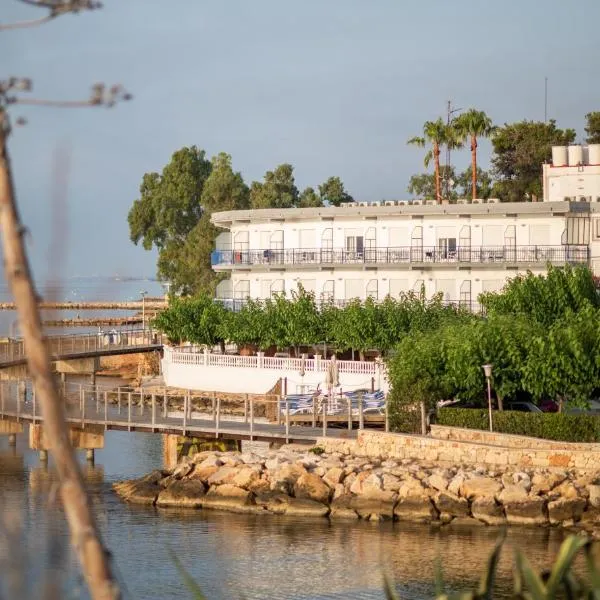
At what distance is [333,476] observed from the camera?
3556cm

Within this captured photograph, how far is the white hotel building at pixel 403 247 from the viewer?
59.1m

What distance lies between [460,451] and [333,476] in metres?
3.31

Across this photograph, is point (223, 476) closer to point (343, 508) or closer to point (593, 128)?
point (343, 508)

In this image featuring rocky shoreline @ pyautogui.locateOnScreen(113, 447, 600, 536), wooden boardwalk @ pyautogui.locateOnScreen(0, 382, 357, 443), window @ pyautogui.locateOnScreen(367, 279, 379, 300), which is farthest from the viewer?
window @ pyautogui.locateOnScreen(367, 279, 379, 300)

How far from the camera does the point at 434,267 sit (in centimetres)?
5988

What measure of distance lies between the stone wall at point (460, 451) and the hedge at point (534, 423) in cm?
100

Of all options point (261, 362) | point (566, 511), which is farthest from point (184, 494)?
point (261, 362)

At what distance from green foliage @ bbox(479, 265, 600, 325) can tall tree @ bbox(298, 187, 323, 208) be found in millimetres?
51756

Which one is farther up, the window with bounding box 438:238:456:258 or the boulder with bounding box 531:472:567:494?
the window with bounding box 438:238:456:258

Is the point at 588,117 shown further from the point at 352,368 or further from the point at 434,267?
the point at 352,368

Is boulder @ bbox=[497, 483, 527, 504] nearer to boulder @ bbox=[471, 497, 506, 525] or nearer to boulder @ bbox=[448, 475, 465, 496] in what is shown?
boulder @ bbox=[471, 497, 506, 525]

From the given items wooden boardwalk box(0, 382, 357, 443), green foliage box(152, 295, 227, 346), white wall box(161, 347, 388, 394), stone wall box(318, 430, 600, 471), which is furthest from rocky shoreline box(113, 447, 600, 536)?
green foliage box(152, 295, 227, 346)

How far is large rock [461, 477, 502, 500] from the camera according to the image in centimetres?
3353

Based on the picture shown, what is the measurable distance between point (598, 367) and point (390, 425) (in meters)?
5.84
